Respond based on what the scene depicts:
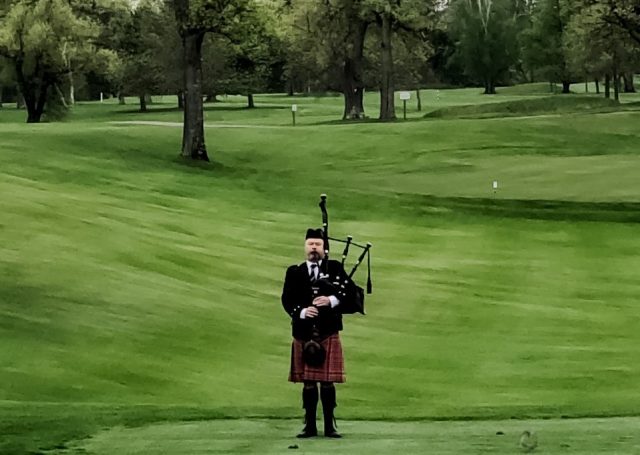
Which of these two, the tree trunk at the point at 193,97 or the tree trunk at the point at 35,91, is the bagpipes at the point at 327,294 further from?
the tree trunk at the point at 35,91

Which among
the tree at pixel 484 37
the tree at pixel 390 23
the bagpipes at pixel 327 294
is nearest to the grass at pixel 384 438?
the bagpipes at pixel 327 294

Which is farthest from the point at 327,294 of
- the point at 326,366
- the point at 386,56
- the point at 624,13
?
the point at 386,56

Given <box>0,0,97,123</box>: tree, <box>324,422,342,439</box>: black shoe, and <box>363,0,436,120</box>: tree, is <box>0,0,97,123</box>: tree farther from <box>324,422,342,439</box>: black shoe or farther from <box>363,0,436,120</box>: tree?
<box>324,422,342,439</box>: black shoe

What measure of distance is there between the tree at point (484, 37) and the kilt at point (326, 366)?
108362mm

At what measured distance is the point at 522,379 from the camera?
1658 cm

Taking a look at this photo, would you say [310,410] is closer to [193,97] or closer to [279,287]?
[279,287]

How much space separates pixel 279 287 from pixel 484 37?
325ft

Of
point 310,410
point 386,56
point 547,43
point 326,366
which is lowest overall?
point 310,410

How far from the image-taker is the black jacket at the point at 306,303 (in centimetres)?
1045

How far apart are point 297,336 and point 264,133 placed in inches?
1829

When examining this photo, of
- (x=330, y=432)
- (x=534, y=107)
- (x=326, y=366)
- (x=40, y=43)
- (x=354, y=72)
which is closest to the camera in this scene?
(x=326, y=366)

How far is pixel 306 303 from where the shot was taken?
34.4ft

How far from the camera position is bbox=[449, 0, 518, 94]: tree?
393 ft

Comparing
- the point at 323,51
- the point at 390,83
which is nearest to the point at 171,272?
the point at 390,83
